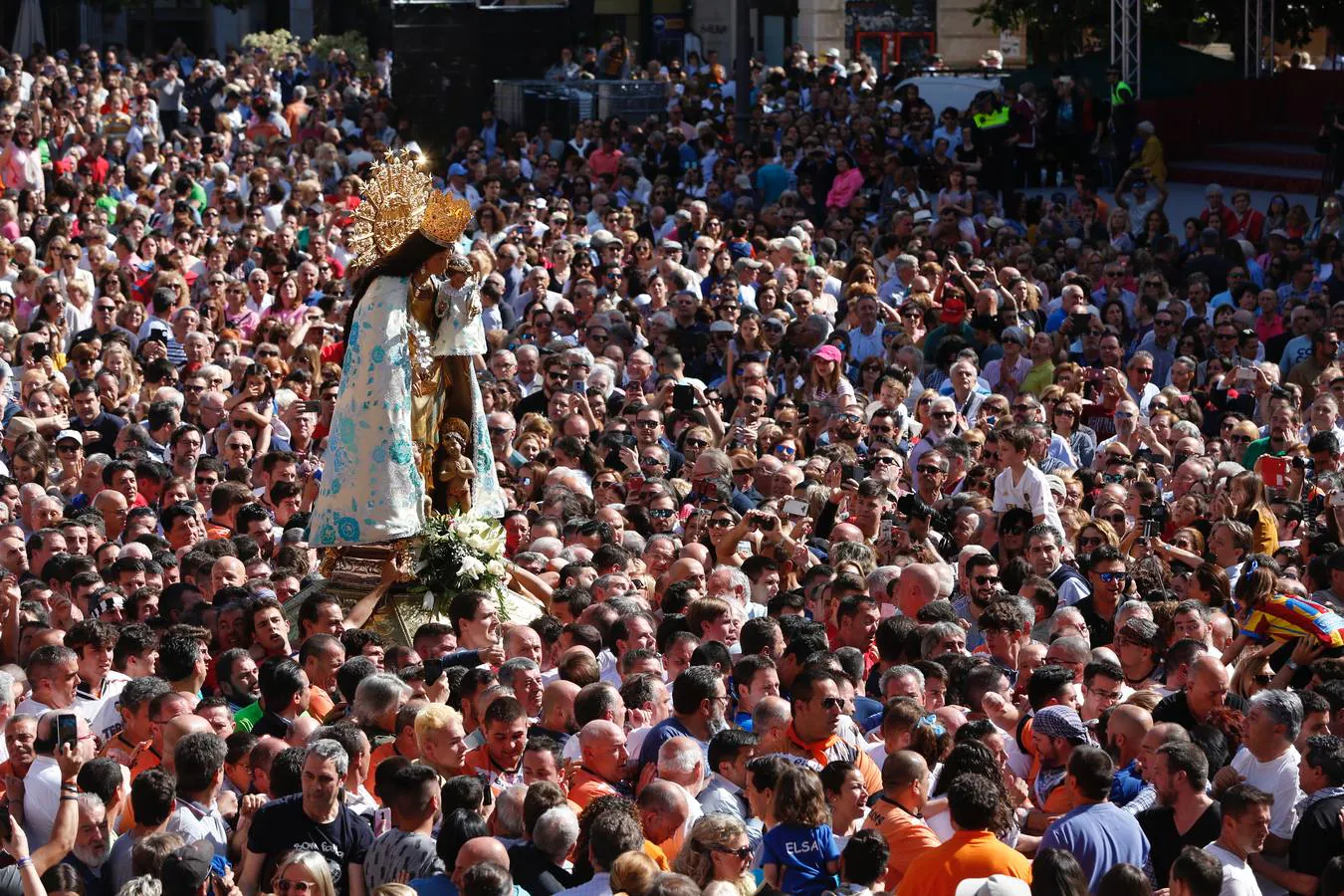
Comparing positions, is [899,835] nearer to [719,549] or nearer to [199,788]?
[199,788]

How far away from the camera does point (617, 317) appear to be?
1752 centimetres

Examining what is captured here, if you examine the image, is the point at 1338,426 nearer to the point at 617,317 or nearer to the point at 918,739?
the point at 617,317

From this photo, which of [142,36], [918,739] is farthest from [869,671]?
[142,36]

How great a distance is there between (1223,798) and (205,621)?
472 cm

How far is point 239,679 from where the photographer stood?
29.9 feet

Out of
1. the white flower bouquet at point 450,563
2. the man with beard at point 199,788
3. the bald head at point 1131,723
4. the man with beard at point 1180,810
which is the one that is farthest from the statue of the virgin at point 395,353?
the man with beard at point 1180,810

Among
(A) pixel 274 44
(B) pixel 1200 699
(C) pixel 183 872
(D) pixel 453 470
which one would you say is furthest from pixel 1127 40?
(C) pixel 183 872

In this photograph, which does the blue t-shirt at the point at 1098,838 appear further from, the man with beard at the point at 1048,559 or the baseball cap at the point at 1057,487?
the baseball cap at the point at 1057,487

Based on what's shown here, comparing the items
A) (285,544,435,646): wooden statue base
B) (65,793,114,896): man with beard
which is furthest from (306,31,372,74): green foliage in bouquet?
(65,793,114,896): man with beard

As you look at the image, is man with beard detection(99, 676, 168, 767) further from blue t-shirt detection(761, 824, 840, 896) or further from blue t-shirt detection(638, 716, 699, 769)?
blue t-shirt detection(761, 824, 840, 896)

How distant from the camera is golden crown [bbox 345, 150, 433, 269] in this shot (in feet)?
33.8

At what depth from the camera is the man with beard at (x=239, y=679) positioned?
29.9 ft

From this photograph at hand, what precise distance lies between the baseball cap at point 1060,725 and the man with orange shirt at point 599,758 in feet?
5.17

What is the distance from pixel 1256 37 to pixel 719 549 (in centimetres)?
1977
